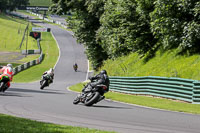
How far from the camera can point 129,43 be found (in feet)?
109

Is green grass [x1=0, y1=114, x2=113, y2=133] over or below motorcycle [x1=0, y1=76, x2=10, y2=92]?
over

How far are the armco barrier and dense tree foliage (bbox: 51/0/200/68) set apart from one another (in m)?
3.73

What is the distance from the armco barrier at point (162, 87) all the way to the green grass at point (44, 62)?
25.5 m

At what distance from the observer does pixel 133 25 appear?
33.0 meters

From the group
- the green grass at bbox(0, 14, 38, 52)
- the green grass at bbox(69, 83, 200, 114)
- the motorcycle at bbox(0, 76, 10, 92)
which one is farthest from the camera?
the green grass at bbox(0, 14, 38, 52)

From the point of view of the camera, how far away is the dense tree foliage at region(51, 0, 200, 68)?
25531mm

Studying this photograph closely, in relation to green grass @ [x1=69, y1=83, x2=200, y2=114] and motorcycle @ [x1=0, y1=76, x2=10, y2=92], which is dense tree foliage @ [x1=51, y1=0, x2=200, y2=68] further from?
motorcycle @ [x1=0, y1=76, x2=10, y2=92]

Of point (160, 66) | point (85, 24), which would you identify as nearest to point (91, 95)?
point (160, 66)

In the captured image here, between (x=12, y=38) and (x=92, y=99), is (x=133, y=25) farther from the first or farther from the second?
(x=12, y=38)

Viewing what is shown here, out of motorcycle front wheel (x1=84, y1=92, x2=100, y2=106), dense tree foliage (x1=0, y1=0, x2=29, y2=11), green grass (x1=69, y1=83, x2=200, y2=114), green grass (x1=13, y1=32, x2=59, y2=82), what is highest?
dense tree foliage (x1=0, y1=0, x2=29, y2=11)

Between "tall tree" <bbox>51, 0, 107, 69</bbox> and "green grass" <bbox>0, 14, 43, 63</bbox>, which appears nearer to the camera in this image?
A: "tall tree" <bbox>51, 0, 107, 69</bbox>

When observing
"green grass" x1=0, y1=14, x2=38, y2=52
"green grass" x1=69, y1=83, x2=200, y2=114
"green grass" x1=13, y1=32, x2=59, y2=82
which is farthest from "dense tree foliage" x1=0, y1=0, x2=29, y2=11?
"green grass" x1=69, y1=83, x2=200, y2=114

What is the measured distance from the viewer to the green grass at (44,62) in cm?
5325

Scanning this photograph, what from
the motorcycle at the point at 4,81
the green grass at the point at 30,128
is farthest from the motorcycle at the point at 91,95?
the green grass at the point at 30,128
